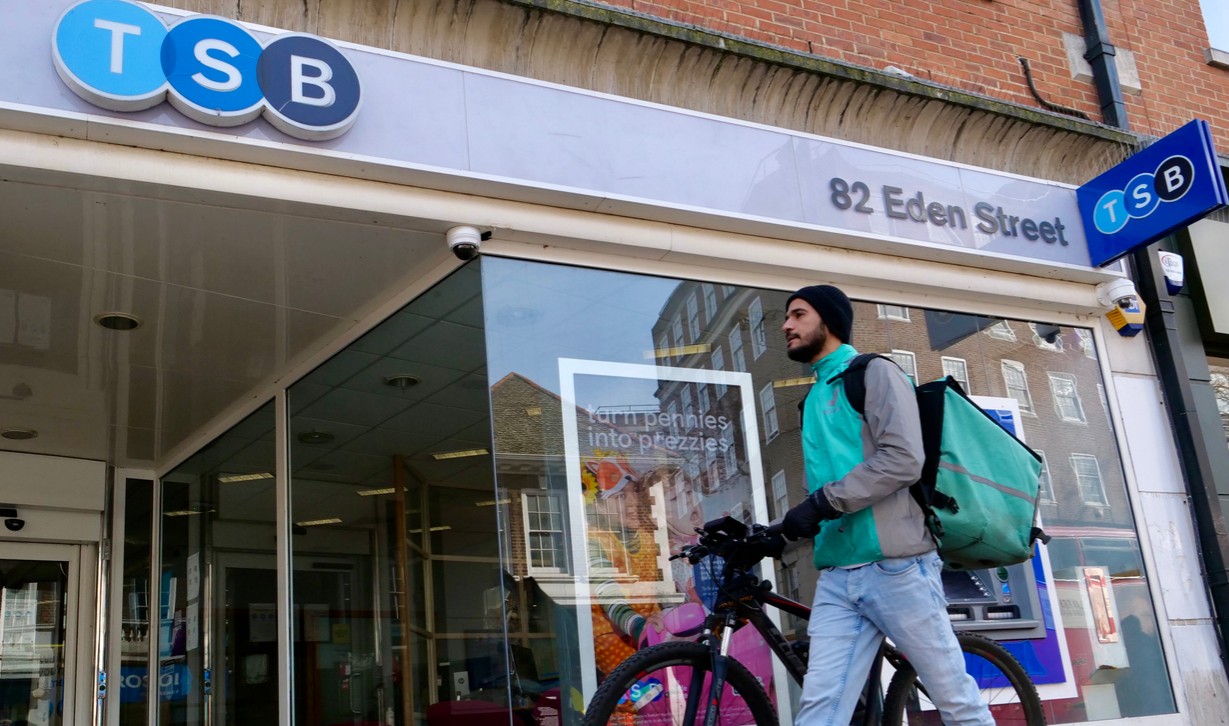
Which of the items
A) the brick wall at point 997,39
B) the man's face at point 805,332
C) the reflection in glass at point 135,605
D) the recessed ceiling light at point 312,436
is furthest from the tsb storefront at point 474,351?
A: the man's face at point 805,332

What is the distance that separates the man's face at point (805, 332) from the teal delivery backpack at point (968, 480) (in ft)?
0.60

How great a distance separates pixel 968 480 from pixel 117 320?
15.3 feet

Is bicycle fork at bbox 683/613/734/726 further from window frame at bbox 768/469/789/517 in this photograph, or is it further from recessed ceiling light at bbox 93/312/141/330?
recessed ceiling light at bbox 93/312/141/330

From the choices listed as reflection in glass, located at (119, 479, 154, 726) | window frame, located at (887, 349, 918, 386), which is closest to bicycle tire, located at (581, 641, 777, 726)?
window frame, located at (887, 349, 918, 386)

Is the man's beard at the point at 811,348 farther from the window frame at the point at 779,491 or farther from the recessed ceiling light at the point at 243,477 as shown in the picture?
the recessed ceiling light at the point at 243,477

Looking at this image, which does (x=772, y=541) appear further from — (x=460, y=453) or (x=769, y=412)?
(x=460, y=453)

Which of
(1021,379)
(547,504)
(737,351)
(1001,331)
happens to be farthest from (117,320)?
(1021,379)

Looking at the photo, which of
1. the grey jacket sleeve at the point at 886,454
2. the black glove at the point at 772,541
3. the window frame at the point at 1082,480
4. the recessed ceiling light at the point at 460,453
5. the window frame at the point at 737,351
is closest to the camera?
the grey jacket sleeve at the point at 886,454

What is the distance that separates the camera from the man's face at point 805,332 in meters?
3.96

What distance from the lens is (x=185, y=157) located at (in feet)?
14.9

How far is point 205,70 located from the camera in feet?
14.5

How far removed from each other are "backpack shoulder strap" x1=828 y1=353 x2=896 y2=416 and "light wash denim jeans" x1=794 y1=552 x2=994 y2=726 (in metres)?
0.53

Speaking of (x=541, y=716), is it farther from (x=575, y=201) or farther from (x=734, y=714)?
(x=575, y=201)

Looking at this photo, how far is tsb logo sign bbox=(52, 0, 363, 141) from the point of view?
4227 mm
